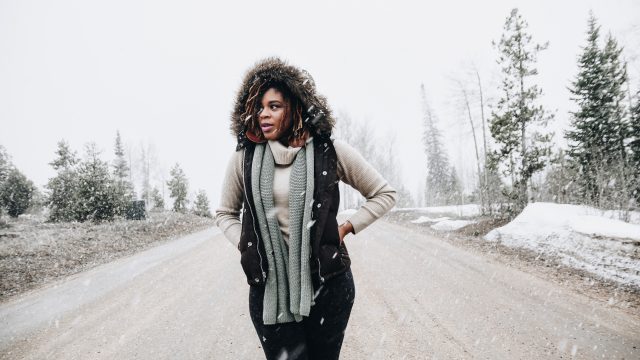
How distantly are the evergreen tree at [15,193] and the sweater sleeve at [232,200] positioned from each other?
3074 cm

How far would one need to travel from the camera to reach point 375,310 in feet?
14.2

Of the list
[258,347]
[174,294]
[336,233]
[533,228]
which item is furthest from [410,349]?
[533,228]

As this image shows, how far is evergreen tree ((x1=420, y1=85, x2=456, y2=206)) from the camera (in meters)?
36.6

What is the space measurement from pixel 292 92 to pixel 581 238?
8.25m

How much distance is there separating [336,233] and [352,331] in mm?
2521

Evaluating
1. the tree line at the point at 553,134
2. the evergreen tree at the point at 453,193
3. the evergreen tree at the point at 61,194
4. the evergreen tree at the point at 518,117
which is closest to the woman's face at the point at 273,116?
the tree line at the point at 553,134

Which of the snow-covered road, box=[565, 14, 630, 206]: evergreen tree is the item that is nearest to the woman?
the snow-covered road

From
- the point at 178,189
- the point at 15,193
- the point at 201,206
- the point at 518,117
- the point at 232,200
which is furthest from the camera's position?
the point at 201,206

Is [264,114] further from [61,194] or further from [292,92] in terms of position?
[61,194]

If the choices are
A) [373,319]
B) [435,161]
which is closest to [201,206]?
[435,161]

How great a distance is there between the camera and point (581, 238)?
23.9 feet

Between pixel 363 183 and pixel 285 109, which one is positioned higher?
pixel 285 109

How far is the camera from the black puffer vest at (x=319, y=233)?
1.58 metres

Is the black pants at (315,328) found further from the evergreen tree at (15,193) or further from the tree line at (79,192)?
the evergreen tree at (15,193)
